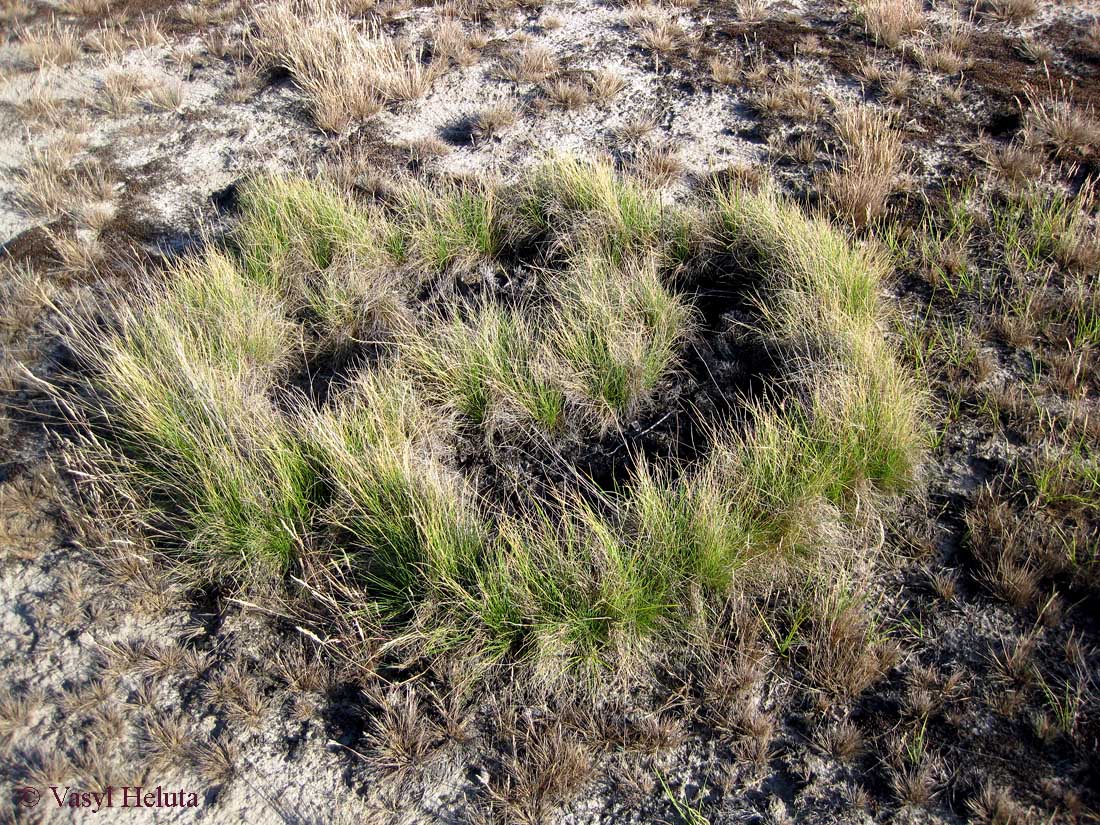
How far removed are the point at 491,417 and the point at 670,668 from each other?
1.46 metres

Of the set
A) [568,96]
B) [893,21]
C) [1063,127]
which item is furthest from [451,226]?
[893,21]

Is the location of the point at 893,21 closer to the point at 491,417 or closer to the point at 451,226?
the point at 451,226

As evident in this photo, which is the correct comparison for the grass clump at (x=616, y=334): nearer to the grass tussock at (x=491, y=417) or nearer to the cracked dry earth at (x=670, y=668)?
→ the grass tussock at (x=491, y=417)

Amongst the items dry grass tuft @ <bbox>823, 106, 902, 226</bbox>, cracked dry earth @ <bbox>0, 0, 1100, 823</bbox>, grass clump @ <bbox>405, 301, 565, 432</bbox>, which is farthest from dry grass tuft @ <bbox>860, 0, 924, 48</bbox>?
grass clump @ <bbox>405, 301, 565, 432</bbox>

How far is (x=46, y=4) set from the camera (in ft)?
27.8

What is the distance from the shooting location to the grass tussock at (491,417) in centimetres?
305

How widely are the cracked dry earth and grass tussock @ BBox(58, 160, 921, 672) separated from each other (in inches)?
10.2

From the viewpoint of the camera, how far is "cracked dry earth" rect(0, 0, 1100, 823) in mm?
2650

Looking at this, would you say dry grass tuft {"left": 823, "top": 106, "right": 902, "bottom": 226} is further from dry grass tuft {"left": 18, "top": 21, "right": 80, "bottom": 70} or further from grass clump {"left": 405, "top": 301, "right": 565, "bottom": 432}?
dry grass tuft {"left": 18, "top": 21, "right": 80, "bottom": 70}

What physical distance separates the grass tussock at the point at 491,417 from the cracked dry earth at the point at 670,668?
0.26 meters

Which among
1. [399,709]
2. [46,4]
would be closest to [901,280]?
[399,709]

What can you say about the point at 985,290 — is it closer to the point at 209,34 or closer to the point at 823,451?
the point at 823,451

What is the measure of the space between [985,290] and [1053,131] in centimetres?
167

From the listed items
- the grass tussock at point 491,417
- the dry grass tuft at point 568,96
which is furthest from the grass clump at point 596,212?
the dry grass tuft at point 568,96
